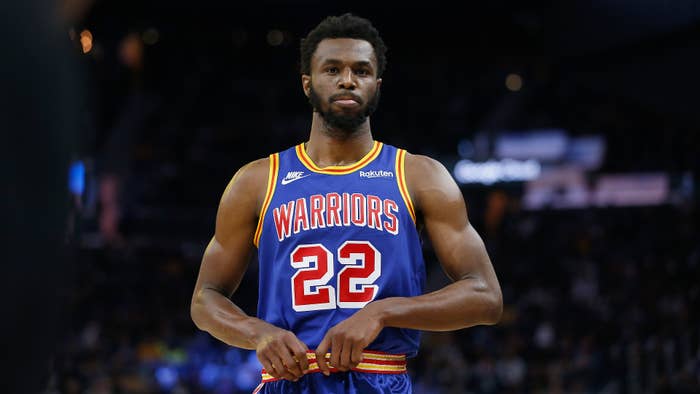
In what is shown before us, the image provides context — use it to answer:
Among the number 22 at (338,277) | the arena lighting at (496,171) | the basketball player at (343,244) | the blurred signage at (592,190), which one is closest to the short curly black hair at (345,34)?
the basketball player at (343,244)

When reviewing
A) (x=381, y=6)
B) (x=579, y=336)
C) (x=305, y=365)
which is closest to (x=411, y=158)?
(x=305, y=365)

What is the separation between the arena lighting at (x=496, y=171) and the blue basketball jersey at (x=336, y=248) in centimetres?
1894

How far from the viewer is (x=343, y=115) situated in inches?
114

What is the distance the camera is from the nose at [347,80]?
2.83 meters

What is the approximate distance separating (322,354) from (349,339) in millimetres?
100

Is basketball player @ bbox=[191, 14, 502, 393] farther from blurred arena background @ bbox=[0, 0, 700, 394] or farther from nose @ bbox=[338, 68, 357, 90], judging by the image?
blurred arena background @ bbox=[0, 0, 700, 394]

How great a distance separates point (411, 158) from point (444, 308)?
0.61 metres

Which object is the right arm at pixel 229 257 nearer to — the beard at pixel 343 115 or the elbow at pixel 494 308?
the beard at pixel 343 115

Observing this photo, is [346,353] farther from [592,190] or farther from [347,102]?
[592,190]

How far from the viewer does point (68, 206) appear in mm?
727

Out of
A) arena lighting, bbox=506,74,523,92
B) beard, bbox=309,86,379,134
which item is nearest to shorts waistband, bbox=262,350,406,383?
beard, bbox=309,86,379,134

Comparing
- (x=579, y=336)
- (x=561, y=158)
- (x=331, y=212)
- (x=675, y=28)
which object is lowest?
(x=579, y=336)

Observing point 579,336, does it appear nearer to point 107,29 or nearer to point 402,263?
point 107,29

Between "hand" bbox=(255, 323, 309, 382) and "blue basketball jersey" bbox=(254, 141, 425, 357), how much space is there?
23cm
